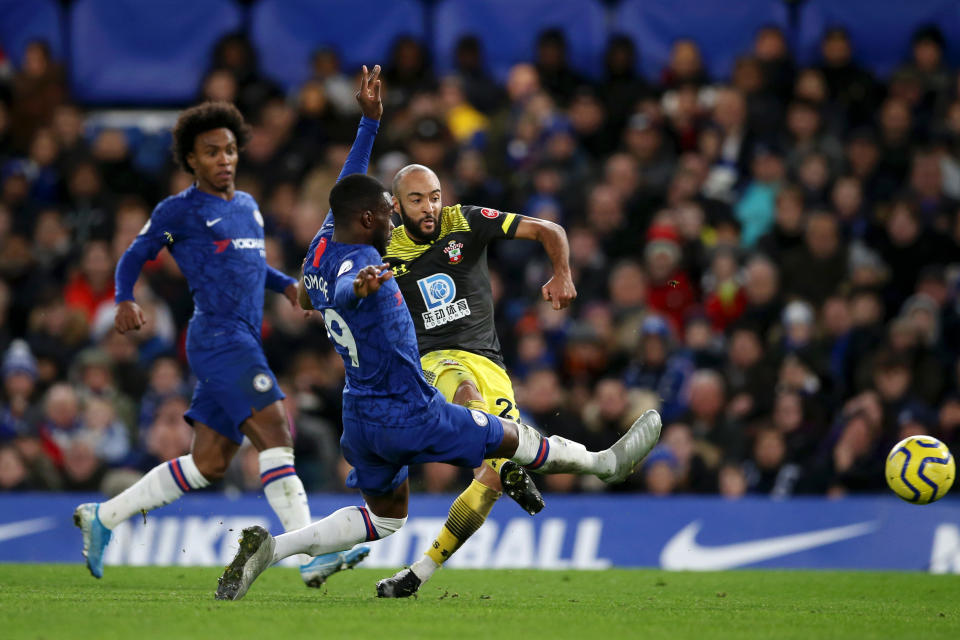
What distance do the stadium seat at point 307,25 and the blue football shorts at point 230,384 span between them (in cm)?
931

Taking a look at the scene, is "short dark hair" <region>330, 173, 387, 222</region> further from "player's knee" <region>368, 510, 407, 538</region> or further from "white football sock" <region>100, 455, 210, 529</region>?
"white football sock" <region>100, 455, 210, 529</region>

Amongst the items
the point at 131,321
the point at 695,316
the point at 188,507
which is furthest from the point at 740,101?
the point at 131,321

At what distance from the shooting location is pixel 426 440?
23.5 ft

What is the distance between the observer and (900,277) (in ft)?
45.9

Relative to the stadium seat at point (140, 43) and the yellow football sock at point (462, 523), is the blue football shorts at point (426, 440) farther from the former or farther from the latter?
the stadium seat at point (140, 43)

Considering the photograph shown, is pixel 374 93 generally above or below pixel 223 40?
below

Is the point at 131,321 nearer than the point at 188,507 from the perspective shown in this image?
Yes

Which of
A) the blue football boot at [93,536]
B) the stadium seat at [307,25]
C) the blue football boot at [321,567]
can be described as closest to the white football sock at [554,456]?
the blue football boot at [321,567]

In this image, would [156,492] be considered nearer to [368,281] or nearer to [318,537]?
[318,537]

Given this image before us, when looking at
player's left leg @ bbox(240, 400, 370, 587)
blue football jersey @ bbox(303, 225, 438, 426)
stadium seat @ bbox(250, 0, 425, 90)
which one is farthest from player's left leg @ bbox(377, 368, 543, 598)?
stadium seat @ bbox(250, 0, 425, 90)

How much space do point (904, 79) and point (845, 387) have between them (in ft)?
13.3

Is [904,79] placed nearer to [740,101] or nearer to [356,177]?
[740,101]

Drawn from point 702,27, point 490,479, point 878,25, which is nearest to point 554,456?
point 490,479

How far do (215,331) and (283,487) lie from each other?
3.55 ft
